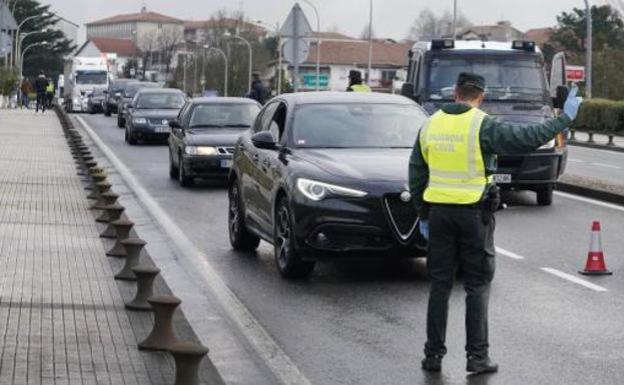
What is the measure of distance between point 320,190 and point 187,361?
5133mm

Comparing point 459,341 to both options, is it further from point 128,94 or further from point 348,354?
point 128,94

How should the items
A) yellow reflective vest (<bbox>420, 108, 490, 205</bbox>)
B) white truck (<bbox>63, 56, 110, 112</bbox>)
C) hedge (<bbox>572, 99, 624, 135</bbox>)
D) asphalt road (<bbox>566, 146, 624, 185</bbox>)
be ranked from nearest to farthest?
yellow reflective vest (<bbox>420, 108, 490, 205</bbox>) → asphalt road (<bbox>566, 146, 624, 185</bbox>) → hedge (<bbox>572, 99, 624, 135</bbox>) → white truck (<bbox>63, 56, 110, 112</bbox>)

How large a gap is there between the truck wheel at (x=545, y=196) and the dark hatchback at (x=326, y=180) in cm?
619

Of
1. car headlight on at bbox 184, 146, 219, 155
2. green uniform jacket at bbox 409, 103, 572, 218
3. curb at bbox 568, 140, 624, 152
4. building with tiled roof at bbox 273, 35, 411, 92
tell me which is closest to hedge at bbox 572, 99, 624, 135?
curb at bbox 568, 140, 624, 152

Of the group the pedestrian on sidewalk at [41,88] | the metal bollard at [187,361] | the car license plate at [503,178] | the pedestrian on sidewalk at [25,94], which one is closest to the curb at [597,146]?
the car license plate at [503,178]

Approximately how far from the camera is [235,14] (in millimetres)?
174125

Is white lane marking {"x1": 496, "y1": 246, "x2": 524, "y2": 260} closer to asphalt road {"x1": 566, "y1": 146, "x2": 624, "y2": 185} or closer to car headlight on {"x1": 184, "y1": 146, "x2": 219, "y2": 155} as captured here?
car headlight on {"x1": 184, "y1": 146, "x2": 219, "y2": 155}

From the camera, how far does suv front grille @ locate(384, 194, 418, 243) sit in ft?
39.3

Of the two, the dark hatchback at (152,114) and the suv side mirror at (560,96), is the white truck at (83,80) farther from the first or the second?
the suv side mirror at (560,96)

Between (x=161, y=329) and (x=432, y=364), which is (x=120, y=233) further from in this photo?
(x=432, y=364)

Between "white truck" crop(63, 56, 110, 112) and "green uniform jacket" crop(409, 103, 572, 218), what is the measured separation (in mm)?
64820

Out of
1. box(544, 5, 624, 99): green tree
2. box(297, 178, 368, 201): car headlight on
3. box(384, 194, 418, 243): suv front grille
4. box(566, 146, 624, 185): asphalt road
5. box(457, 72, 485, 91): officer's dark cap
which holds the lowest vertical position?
box(566, 146, 624, 185): asphalt road

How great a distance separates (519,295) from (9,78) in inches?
2543

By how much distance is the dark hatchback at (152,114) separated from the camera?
119ft
